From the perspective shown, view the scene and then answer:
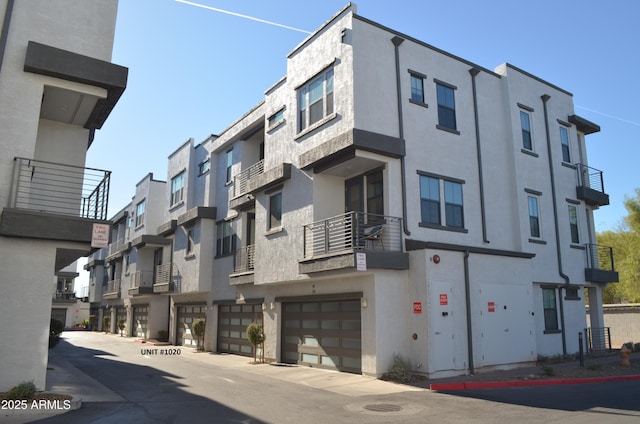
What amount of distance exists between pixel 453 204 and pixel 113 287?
35638 mm

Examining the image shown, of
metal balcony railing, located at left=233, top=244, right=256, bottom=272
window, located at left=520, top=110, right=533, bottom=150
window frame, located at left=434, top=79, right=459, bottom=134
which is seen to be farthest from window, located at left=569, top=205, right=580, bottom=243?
metal balcony railing, located at left=233, top=244, right=256, bottom=272

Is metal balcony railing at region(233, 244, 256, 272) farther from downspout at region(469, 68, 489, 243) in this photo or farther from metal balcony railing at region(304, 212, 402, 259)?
downspout at region(469, 68, 489, 243)

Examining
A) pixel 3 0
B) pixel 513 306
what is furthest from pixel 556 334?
pixel 3 0

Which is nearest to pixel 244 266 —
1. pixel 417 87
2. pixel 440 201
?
pixel 440 201

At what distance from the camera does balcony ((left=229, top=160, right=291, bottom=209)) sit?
63.8 ft

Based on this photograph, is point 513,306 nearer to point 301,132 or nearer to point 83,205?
point 301,132

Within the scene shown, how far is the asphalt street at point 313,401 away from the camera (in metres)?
9.84

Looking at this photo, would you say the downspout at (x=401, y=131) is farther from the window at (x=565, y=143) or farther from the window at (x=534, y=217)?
the window at (x=565, y=143)

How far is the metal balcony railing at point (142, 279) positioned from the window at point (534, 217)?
2643cm

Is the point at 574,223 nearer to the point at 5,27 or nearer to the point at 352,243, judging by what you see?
the point at 352,243

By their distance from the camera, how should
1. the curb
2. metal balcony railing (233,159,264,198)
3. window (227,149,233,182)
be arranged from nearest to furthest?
1. the curb
2. metal balcony railing (233,159,264,198)
3. window (227,149,233,182)

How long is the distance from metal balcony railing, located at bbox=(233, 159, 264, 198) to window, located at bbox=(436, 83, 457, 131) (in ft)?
27.4

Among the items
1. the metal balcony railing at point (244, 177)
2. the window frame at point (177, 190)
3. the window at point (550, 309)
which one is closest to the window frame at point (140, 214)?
the window frame at point (177, 190)

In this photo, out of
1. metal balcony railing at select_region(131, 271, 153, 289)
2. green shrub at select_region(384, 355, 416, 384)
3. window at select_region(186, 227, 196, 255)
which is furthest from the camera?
metal balcony railing at select_region(131, 271, 153, 289)
